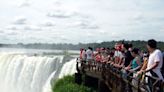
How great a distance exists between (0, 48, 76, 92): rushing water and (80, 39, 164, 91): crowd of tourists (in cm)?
1534

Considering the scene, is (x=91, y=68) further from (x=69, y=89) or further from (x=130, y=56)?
(x=130, y=56)

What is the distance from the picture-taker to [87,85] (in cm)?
2812

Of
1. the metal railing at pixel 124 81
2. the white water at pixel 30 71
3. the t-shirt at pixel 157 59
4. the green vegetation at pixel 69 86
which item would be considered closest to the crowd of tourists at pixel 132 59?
the t-shirt at pixel 157 59

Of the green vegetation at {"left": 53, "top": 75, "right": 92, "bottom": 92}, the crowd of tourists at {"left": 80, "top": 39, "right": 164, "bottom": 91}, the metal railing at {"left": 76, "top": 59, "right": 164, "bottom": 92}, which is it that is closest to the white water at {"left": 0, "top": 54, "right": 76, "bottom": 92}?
the green vegetation at {"left": 53, "top": 75, "right": 92, "bottom": 92}

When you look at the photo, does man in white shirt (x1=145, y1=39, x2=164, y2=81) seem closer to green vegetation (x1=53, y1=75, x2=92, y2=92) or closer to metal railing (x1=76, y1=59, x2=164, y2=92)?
metal railing (x1=76, y1=59, x2=164, y2=92)

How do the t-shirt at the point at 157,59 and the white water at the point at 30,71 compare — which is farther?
the white water at the point at 30,71

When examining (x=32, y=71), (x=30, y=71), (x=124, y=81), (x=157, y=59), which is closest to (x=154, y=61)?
(x=157, y=59)

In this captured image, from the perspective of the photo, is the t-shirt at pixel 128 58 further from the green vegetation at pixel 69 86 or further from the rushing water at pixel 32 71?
the rushing water at pixel 32 71

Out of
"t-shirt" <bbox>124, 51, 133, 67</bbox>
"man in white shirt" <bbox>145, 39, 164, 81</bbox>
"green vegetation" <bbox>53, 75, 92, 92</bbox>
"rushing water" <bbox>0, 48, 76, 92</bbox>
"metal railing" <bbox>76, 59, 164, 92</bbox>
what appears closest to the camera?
"metal railing" <bbox>76, 59, 164, 92</bbox>

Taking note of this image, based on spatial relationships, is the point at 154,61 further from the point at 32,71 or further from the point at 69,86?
the point at 32,71

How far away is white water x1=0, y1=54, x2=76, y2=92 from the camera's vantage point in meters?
41.6

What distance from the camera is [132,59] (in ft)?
47.6

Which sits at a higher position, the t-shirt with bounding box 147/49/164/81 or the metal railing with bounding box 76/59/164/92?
the t-shirt with bounding box 147/49/164/81

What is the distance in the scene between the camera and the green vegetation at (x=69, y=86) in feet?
90.3
